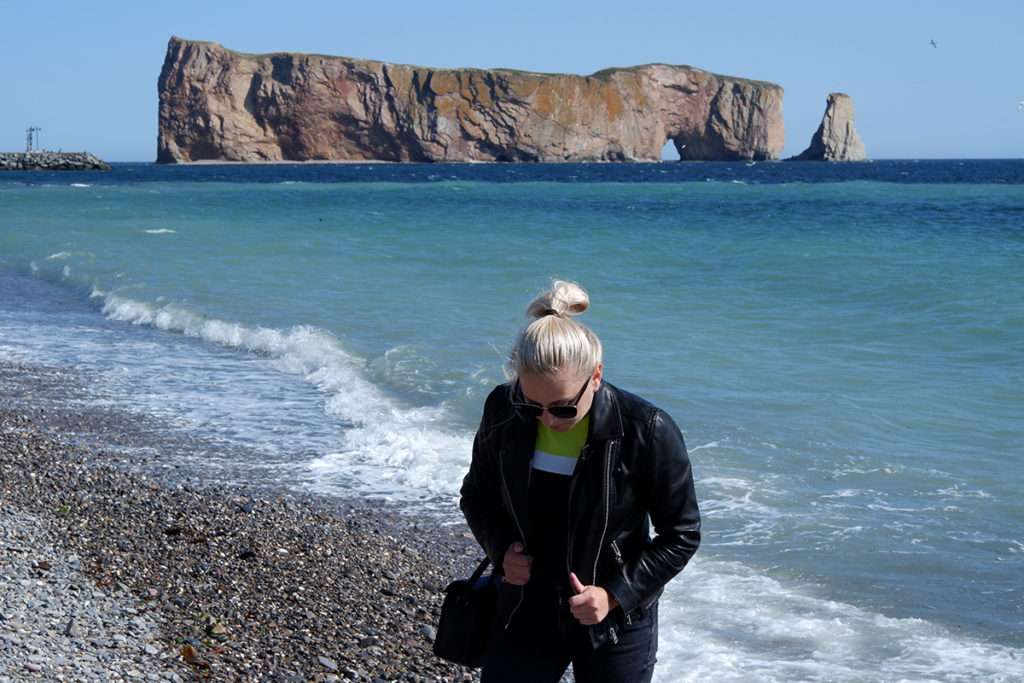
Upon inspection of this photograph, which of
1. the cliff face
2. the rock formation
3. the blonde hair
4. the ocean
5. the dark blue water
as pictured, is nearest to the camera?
the blonde hair

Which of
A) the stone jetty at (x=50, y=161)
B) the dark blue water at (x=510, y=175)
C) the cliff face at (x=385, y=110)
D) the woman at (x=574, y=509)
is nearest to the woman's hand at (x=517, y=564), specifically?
the woman at (x=574, y=509)

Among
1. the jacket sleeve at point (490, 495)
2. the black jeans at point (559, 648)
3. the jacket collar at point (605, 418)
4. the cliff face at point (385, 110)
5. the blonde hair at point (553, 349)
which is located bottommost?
the black jeans at point (559, 648)

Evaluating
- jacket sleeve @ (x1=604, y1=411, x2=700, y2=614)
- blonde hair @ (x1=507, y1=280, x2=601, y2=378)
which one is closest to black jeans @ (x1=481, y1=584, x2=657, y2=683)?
jacket sleeve @ (x1=604, y1=411, x2=700, y2=614)

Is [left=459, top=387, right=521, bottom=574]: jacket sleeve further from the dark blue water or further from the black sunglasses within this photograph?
the dark blue water

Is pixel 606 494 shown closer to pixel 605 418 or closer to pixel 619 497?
pixel 619 497

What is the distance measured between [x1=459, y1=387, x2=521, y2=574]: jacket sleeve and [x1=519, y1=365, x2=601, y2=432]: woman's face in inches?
6.5

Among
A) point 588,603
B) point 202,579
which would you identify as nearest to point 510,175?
point 202,579

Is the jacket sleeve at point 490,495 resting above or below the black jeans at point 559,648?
above

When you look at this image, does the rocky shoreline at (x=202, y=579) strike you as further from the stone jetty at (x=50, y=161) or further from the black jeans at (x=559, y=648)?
the stone jetty at (x=50, y=161)

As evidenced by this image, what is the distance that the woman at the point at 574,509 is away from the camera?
233 cm

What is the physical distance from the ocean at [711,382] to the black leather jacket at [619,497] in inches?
72.9

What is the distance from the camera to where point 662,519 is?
240 centimetres

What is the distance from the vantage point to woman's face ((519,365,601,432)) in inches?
90.3

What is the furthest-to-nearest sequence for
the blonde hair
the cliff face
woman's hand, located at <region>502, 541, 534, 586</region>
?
the cliff face
woman's hand, located at <region>502, 541, 534, 586</region>
the blonde hair
